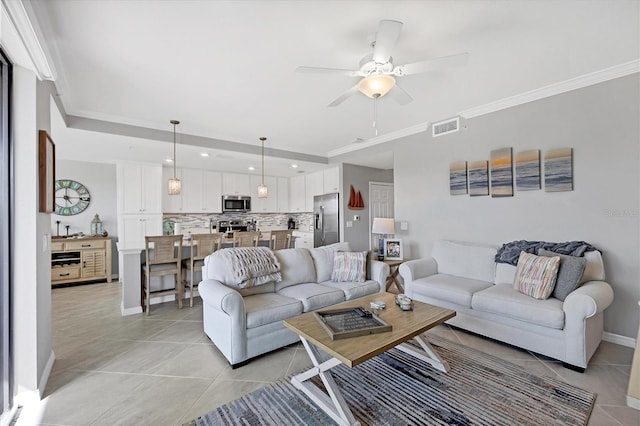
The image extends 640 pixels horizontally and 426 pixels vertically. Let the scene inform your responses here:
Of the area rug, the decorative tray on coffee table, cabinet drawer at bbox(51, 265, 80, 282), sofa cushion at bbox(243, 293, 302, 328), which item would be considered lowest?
the area rug

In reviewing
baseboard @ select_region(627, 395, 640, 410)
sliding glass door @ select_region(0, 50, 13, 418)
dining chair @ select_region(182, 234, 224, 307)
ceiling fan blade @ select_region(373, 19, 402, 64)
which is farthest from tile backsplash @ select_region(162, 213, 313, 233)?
baseboard @ select_region(627, 395, 640, 410)

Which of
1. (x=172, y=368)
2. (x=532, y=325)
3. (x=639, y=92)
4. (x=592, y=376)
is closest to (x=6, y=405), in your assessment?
(x=172, y=368)

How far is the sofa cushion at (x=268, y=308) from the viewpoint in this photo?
236 cm

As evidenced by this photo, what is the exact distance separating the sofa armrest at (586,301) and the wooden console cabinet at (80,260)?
6730 mm

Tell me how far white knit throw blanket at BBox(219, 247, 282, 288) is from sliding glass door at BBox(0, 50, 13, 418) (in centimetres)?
146

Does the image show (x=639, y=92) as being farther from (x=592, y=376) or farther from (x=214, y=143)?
(x=214, y=143)

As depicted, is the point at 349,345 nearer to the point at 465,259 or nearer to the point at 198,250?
the point at 465,259

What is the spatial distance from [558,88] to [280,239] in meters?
4.06

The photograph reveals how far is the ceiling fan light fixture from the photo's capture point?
211 cm

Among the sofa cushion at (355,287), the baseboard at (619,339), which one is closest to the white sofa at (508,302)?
the baseboard at (619,339)

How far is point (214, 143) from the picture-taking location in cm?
443

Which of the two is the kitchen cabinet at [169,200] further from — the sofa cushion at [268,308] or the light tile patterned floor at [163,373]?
the sofa cushion at [268,308]

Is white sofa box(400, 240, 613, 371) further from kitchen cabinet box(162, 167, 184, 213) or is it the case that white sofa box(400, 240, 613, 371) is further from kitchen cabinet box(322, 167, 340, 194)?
kitchen cabinet box(162, 167, 184, 213)

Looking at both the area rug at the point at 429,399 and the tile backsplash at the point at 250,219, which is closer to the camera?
the area rug at the point at 429,399
